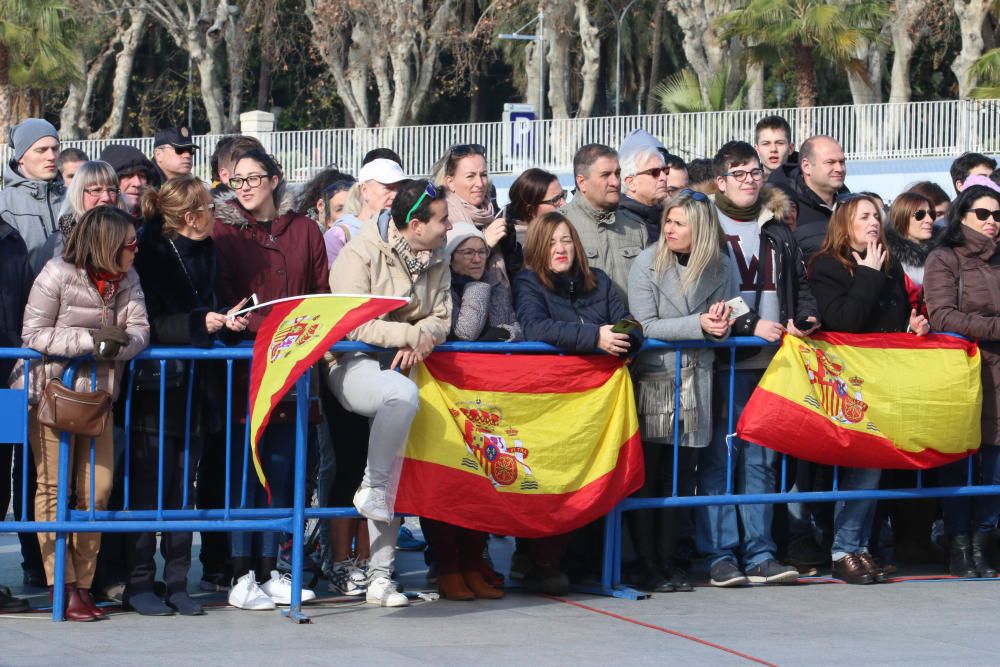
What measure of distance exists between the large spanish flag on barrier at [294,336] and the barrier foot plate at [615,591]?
1.70 m

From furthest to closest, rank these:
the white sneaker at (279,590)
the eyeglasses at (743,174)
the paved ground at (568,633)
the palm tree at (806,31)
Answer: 1. the palm tree at (806,31)
2. the eyeglasses at (743,174)
3. the white sneaker at (279,590)
4. the paved ground at (568,633)

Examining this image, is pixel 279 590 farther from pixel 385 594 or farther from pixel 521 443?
pixel 521 443

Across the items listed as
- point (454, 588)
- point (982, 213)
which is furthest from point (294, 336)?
point (982, 213)

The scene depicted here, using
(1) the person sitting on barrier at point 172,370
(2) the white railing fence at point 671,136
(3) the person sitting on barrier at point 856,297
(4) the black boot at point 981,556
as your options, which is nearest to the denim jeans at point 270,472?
(1) the person sitting on barrier at point 172,370

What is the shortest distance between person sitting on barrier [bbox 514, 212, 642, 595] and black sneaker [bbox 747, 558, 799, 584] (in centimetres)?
97

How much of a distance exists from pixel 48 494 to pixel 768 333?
344 cm

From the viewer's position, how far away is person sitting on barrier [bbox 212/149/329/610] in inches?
278

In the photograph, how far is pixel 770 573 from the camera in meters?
7.69

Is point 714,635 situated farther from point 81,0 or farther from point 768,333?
point 81,0

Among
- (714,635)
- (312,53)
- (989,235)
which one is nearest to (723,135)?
(312,53)

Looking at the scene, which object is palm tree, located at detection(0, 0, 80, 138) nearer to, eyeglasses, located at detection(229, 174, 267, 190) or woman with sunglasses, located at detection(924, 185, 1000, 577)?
eyeglasses, located at detection(229, 174, 267, 190)

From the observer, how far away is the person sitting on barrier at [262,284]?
706 centimetres

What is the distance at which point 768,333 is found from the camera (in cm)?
757

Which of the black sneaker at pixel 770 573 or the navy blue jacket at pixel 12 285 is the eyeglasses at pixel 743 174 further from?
the navy blue jacket at pixel 12 285
